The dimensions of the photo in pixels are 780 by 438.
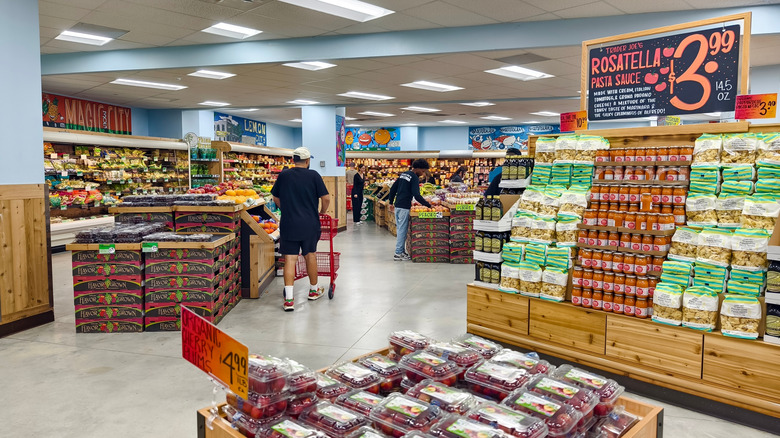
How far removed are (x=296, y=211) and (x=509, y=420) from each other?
4313mm

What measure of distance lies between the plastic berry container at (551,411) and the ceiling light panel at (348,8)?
5.72m

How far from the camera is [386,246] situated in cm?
1076

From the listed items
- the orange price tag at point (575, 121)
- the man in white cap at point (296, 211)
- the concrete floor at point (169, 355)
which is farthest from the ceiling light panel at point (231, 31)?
the orange price tag at point (575, 121)

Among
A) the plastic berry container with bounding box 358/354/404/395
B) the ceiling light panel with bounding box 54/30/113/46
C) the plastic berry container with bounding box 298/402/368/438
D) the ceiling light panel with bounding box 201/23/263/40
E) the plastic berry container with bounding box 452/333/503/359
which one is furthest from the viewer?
the ceiling light panel with bounding box 54/30/113/46

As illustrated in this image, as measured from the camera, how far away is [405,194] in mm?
8727

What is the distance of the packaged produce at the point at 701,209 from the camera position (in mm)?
Answer: 3246

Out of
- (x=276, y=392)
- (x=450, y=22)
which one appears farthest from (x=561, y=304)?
(x=450, y=22)

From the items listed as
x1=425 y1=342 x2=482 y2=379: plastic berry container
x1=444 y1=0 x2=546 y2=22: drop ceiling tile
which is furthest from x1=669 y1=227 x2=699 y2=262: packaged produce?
x1=444 y1=0 x2=546 y2=22: drop ceiling tile

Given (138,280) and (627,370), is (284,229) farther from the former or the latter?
(627,370)

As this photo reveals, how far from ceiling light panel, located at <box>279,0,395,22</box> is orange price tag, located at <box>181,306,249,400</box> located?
5.28m

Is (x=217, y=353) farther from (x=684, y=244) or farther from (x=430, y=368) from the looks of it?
(x=684, y=244)

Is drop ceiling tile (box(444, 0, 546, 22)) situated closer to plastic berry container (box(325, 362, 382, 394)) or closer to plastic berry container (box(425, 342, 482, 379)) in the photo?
plastic berry container (box(425, 342, 482, 379))

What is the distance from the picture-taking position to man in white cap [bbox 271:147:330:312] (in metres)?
5.59

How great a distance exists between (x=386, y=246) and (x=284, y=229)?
5257mm
